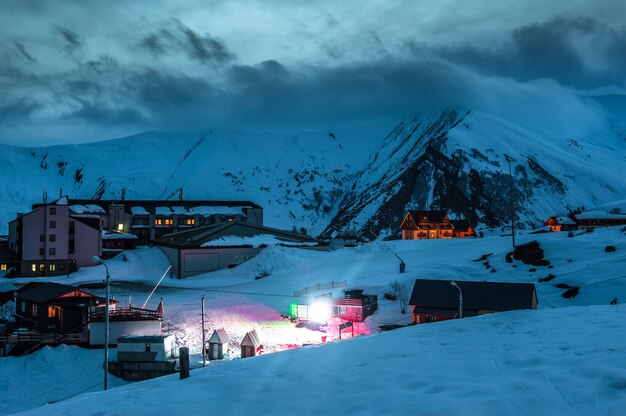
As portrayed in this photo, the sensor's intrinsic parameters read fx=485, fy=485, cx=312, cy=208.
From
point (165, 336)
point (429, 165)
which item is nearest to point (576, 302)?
point (165, 336)

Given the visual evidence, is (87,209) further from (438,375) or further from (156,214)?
(438,375)

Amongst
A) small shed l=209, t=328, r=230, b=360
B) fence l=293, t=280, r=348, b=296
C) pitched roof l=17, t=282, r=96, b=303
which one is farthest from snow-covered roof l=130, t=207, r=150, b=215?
small shed l=209, t=328, r=230, b=360

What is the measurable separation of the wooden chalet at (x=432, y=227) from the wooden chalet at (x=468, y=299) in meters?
66.2

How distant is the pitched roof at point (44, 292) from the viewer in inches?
1556

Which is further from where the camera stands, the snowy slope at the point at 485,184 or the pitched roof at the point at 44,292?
the snowy slope at the point at 485,184

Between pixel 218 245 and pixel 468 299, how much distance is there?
136ft

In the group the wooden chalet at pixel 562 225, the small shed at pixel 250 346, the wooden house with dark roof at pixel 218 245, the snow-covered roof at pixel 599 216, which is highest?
the snow-covered roof at pixel 599 216


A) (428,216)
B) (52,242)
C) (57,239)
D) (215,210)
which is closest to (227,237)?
(57,239)

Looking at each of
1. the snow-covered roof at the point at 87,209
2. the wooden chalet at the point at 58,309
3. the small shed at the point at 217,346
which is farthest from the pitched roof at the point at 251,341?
the snow-covered roof at the point at 87,209

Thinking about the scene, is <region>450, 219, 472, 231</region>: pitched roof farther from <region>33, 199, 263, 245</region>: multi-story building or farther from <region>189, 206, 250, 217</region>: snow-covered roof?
<region>189, 206, 250, 217</region>: snow-covered roof

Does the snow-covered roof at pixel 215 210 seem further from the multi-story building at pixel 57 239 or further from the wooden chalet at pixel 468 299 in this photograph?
the wooden chalet at pixel 468 299

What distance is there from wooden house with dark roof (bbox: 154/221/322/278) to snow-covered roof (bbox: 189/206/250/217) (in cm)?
2820

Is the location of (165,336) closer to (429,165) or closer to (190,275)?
(190,275)

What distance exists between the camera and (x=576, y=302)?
37719mm
